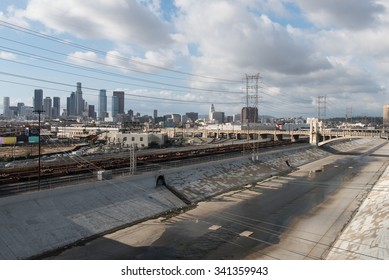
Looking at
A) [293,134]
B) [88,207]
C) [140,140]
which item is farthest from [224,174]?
[293,134]

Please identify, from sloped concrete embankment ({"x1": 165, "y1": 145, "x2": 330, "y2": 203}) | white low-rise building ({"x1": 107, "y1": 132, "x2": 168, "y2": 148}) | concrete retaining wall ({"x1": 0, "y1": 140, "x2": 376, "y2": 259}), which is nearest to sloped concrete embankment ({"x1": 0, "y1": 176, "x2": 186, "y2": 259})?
concrete retaining wall ({"x1": 0, "y1": 140, "x2": 376, "y2": 259})

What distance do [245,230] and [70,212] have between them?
53.7ft

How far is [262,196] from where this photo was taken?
46.8 m

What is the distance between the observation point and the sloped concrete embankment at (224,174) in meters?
46.8

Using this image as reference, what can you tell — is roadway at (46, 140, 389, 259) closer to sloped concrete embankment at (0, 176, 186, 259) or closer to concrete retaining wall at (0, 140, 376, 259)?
sloped concrete embankment at (0, 176, 186, 259)

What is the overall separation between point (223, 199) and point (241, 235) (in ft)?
47.7

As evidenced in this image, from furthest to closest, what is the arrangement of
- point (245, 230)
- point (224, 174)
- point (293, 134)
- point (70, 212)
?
point (293, 134), point (224, 174), point (245, 230), point (70, 212)

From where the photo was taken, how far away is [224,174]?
58.2m

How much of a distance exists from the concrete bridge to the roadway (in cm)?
3728

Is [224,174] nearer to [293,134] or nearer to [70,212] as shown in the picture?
[70,212]

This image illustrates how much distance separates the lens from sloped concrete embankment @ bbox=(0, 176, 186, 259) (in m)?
26.0
